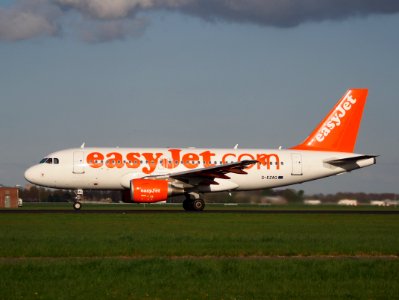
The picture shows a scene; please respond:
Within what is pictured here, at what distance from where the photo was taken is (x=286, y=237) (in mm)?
24094

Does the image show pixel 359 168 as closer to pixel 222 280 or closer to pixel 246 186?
pixel 246 186

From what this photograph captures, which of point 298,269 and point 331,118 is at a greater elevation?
point 331,118

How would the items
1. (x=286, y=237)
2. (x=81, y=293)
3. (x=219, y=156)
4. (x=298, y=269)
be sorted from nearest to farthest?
(x=81, y=293) < (x=298, y=269) < (x=286, y=237) < (x=219, y=156)

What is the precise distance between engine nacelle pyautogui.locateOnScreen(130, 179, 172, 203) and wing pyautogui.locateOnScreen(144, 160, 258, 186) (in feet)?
4.50

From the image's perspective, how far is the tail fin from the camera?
48.4 metres

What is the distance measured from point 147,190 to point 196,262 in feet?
78.0

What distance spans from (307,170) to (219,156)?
5858mm

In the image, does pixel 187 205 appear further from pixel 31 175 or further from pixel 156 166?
pixel 31 175

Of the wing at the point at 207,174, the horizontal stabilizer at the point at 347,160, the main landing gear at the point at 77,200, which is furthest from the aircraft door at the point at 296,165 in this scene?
the main landing gear at the point at 77,200

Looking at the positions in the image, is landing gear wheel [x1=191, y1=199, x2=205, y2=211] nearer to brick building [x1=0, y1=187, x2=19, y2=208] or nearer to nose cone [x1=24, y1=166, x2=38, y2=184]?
nose cone [x1=24, y1=166, x2=38, y2=184]

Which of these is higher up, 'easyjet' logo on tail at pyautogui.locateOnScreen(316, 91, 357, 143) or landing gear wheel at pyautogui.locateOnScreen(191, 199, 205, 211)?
'easyjet' logo on tail at pyautogui.locateOnScreen(316, 91, 357, 143)

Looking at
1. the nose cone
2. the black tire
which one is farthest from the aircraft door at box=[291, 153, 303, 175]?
the nose cone

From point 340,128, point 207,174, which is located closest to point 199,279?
point 207,174

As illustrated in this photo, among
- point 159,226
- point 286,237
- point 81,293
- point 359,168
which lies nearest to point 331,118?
point 359,168
